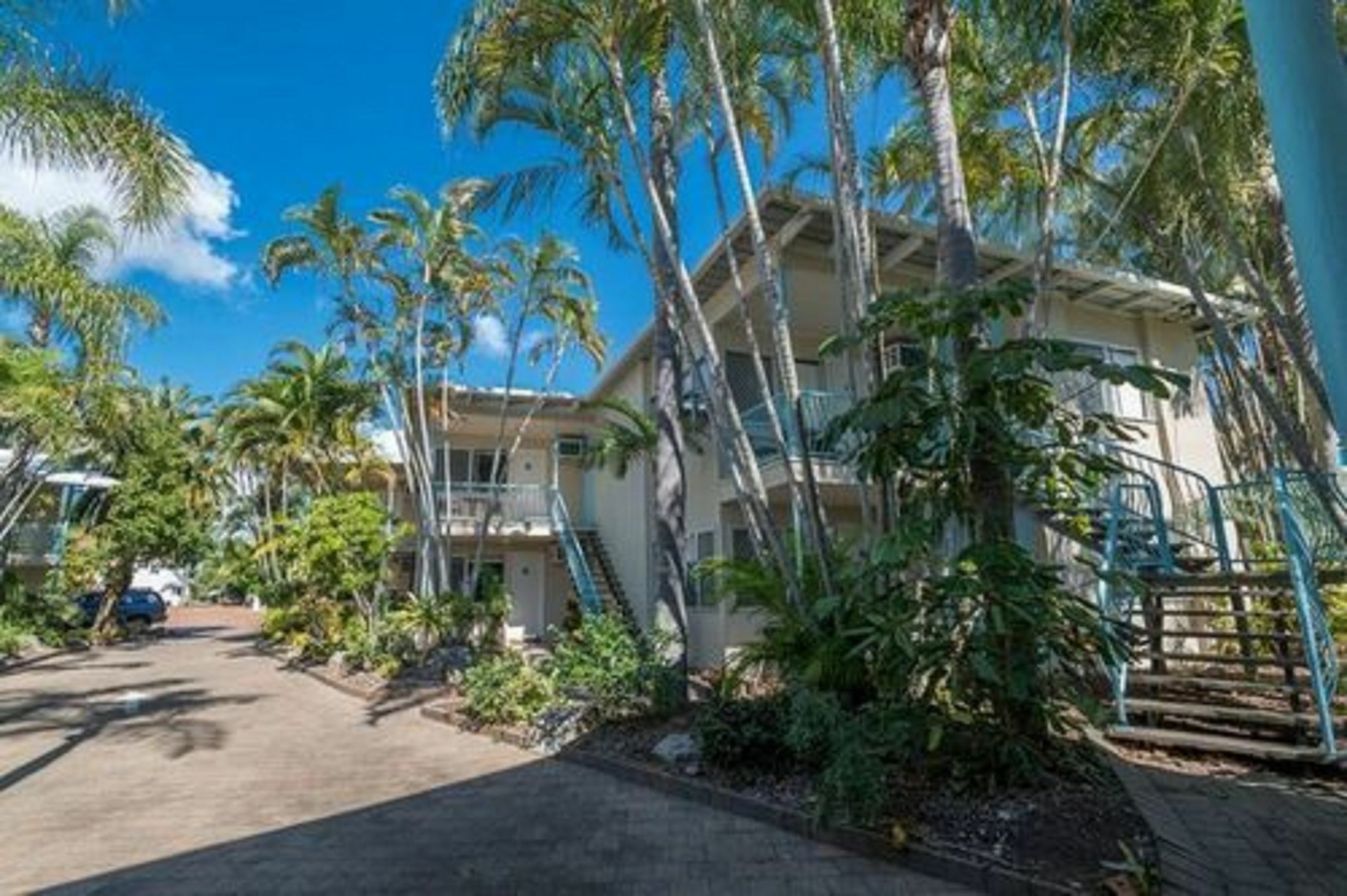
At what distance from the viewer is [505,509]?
19750 millimetres

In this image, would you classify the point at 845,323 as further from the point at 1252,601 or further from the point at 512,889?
the point at 1252,601

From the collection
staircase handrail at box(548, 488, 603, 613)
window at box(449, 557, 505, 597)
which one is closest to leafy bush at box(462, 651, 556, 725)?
staircase handrail at box(548, 488, 603, 613)

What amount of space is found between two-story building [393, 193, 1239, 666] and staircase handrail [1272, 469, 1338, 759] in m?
3.57

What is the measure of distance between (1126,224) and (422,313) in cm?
1209

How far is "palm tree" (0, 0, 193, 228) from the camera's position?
6.93m

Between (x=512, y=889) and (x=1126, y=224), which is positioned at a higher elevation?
(x=1126, y=224)

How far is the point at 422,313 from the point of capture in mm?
15070

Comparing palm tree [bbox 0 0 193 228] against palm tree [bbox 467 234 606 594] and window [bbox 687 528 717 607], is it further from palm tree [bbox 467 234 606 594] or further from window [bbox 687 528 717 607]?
window [bbox 687 528 717 607]

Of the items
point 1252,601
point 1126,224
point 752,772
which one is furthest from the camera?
point 1126,224

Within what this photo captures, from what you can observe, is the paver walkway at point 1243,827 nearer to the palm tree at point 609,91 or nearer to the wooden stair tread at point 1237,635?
the wooden stair tread at point 1237,635

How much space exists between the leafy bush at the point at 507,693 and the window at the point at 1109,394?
351 inches

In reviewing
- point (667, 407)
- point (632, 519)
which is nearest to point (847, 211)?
point (667, 407)

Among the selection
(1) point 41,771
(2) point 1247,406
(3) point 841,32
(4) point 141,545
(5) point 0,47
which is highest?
(3) point 841,32

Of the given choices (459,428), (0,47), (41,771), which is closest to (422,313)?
(459,428)
